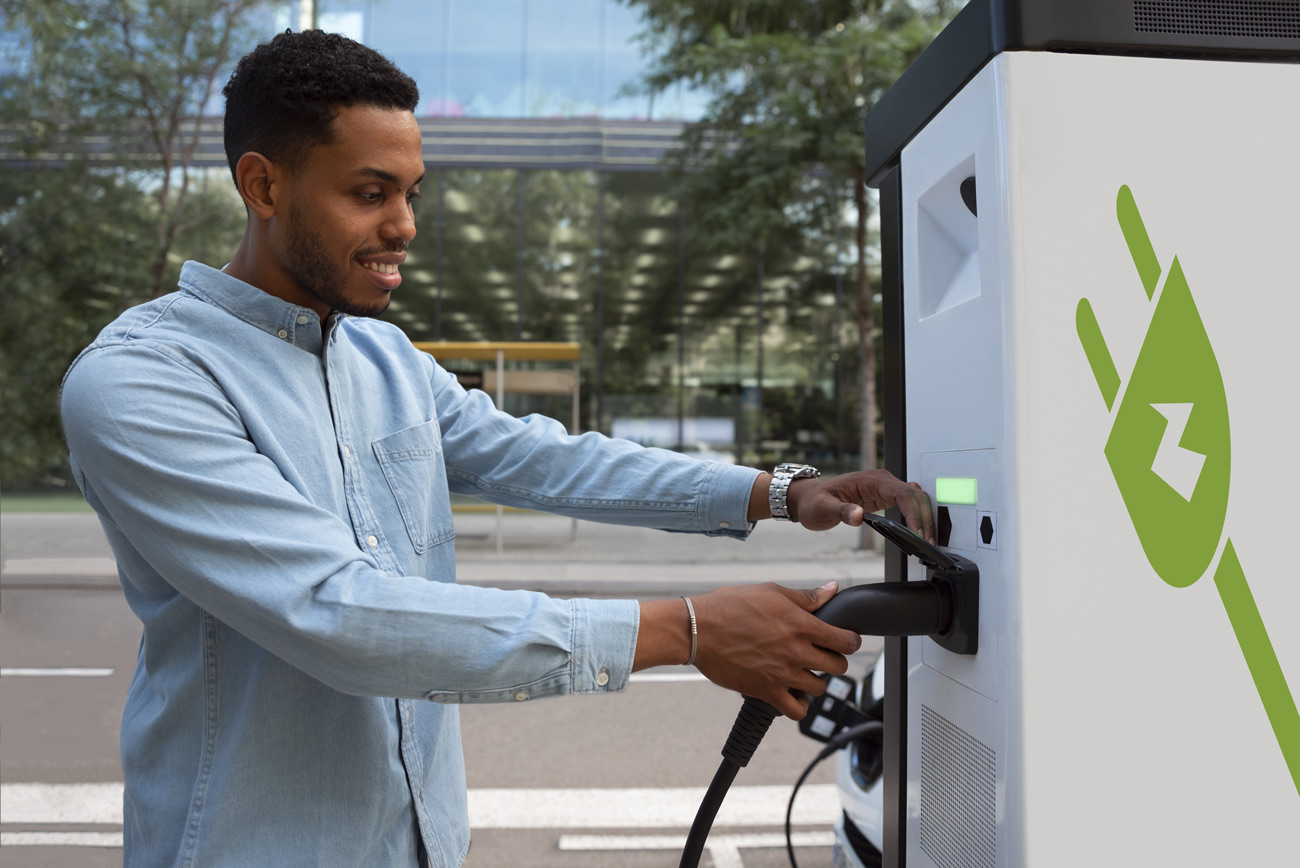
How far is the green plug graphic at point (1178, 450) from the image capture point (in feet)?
3.05

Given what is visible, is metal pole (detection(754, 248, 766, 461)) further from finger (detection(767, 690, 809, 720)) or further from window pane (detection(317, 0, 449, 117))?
finger (detection(767, 690, 809, 720))

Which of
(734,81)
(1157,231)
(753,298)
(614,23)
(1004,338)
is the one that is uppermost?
(614,23)

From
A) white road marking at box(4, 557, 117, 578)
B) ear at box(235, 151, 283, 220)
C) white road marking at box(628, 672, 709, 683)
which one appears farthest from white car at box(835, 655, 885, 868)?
white road marking at box(4, 557, 117, 578)

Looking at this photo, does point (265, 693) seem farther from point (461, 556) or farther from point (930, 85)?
point (461, 556)

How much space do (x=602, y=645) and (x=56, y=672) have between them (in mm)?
5166

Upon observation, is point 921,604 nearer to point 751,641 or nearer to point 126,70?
point 751,641

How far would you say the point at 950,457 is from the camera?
109 centimetres

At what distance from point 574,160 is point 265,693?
12.2 metres

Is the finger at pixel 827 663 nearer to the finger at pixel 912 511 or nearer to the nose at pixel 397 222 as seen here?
the finger at pixel 912 511

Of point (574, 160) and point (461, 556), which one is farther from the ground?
point (574, 160)

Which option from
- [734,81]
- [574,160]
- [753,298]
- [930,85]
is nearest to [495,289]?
[574,160]

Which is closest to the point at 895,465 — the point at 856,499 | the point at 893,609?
the point at 856,499

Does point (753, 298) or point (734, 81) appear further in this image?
point (753, 298)

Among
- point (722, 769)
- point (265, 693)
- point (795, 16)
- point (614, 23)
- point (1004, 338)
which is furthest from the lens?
point (614, 23)
